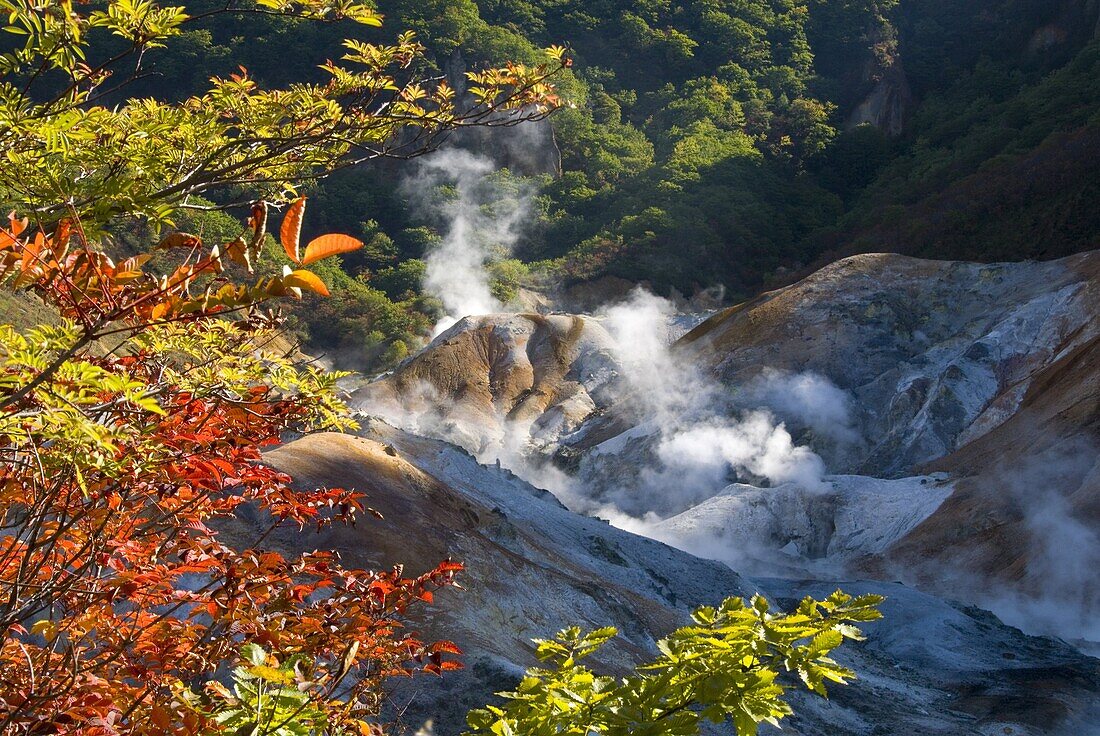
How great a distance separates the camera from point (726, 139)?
53.8 meters

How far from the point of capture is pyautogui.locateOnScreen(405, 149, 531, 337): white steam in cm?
4572

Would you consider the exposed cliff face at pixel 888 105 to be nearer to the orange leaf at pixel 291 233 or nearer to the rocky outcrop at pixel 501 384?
the rocky outcrop at pixel 501 384

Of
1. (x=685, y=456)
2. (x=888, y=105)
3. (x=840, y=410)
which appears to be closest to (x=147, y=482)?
(x=685, y=456)

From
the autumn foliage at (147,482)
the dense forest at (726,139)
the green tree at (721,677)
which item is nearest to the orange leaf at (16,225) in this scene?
the autumn foliage at (147,482)

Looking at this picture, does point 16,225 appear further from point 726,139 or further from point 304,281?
point 726,139

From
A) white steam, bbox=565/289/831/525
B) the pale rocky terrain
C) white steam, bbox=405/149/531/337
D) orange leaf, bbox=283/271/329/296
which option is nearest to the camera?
orange leaf, bbox=283/271/329/296

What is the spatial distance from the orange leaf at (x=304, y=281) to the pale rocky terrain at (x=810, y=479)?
5.99 meters

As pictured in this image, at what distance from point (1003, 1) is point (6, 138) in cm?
6579

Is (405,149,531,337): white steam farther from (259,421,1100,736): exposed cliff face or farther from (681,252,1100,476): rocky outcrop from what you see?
(259,421,1100,736): exposed cliff face

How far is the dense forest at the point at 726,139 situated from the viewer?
1652 inches

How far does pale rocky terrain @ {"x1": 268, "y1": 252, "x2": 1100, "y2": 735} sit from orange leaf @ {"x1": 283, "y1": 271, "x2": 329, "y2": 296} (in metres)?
5.99

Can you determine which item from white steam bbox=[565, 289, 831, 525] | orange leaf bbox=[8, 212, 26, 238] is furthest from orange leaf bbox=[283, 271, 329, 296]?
white steam bbox=[565, 289, 831, 525]

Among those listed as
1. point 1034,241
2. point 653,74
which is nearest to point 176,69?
point 653,74

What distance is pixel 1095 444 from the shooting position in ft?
59.5
